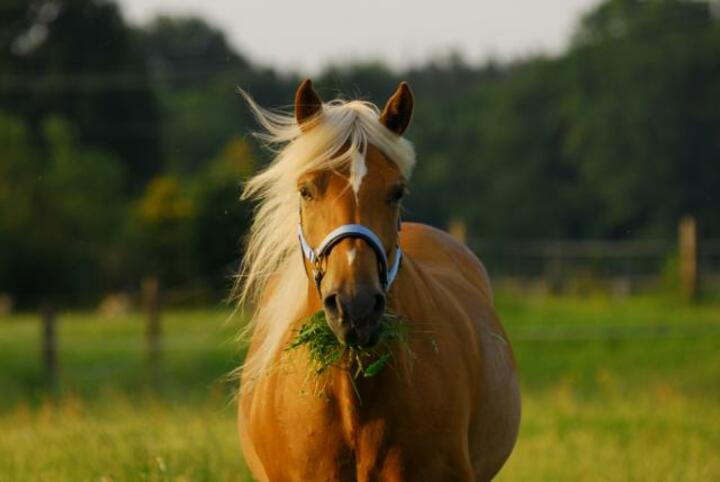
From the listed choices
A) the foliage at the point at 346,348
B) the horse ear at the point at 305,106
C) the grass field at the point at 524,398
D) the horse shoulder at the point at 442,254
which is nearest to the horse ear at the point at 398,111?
the horse ear at the point at 305,106

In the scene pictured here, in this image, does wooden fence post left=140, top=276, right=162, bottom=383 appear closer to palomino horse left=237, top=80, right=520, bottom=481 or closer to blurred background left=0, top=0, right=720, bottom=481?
blurred background left=0, top=0, right=720, bottom=481

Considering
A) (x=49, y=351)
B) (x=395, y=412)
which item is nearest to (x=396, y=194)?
(x=395, y=412)

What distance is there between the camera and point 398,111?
519cm

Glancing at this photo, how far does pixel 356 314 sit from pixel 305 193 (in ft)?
2.16

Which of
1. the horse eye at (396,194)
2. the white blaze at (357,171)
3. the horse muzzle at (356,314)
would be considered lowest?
the horse muzzle at (356,314)

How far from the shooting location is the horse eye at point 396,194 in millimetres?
4887

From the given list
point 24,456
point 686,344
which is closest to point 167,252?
point 686,344

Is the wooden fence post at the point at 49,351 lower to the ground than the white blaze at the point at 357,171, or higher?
lower

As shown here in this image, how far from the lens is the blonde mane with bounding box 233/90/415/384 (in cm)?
498

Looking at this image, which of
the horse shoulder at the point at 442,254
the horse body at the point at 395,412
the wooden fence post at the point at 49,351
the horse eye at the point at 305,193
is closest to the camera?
the horse eye at the point at 305,193

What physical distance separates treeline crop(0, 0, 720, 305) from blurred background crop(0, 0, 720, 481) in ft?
0.38

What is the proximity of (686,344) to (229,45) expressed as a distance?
203 ft

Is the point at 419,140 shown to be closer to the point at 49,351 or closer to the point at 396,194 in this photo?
the point at 49,351

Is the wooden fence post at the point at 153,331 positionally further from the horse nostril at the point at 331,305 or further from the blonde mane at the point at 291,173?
the horse nostril at the point at 331,305
